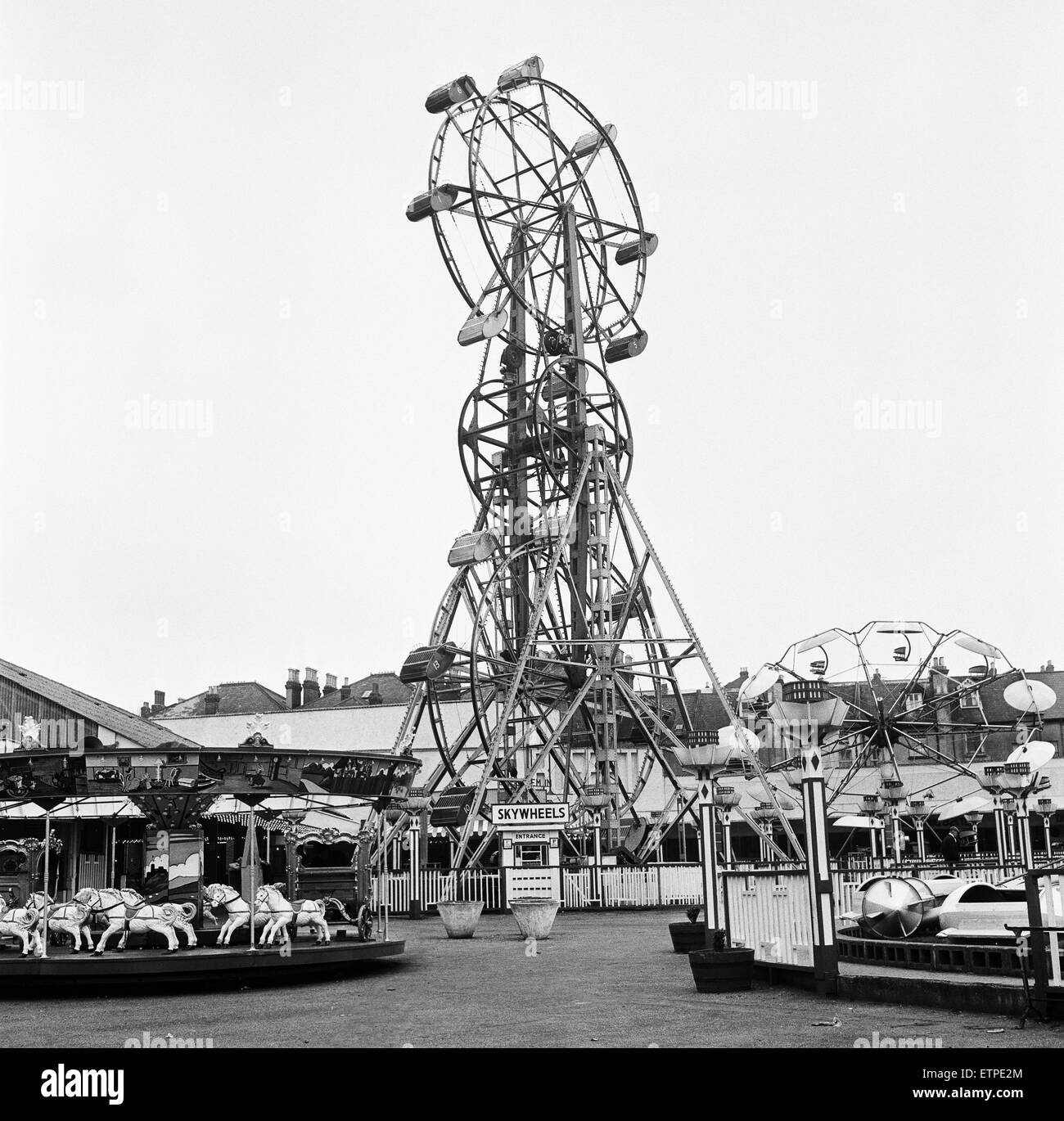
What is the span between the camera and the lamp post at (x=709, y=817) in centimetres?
1744

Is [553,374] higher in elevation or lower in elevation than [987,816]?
higher

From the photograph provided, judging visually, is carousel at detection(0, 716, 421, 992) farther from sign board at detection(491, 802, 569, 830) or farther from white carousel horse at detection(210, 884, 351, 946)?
sign board at detection(491, 802, 569, 830)

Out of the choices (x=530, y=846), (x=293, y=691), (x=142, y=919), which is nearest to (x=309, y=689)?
(x=293, y=691)

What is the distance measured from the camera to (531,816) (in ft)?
104

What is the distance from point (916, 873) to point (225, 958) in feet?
32.5

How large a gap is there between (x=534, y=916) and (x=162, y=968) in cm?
861

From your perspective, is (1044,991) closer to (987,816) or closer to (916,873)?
(916,873)

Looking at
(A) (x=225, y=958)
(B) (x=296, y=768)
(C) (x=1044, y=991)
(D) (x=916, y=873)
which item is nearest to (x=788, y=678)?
(D) (x=916, y=873)

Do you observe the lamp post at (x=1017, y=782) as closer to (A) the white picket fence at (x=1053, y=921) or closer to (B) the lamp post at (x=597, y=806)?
(A) the white picket fence at (x=1053, y=921)

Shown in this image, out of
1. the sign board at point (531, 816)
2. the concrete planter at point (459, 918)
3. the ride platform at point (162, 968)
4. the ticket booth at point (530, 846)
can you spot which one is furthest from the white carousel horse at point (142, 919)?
the ticket booth at point (530, 846)

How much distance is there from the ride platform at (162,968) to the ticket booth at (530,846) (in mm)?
13974

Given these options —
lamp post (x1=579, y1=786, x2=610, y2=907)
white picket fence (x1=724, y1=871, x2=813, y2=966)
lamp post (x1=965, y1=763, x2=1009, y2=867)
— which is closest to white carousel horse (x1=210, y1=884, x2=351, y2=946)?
white picket fence (x1=724, y1=871, x2=813, y2=966)

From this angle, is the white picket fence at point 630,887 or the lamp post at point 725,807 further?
the white picket fence at point 630,887

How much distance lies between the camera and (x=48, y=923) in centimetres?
1750
